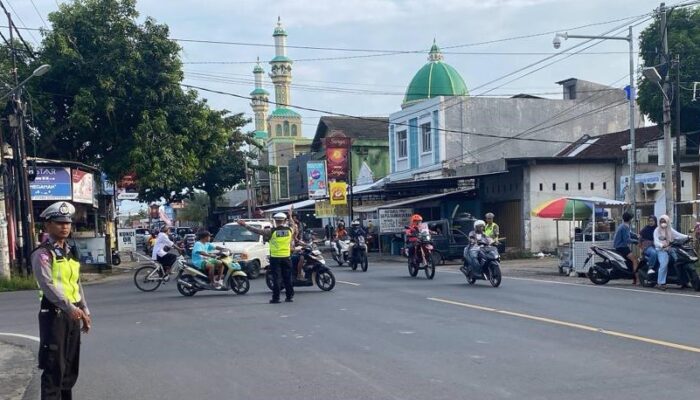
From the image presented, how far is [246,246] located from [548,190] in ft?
53.4

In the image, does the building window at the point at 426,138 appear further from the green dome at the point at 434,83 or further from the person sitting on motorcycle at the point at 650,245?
the person sitting on motorcycle at the point at 650,245

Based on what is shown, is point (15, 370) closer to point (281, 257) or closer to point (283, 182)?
point (281, 257)

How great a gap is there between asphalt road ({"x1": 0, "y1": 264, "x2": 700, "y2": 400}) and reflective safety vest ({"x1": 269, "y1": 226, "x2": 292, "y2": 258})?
0.99 metres

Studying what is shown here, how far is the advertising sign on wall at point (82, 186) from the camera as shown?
28.6 meters

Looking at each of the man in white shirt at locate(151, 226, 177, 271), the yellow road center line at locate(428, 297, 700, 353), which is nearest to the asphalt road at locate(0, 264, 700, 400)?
the yellow road center line at locate(428, 297, 700, 353)

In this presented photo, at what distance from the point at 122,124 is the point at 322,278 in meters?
14.1

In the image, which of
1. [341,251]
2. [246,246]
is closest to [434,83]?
[341,251]

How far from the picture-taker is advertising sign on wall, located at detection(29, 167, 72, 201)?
90.0 ft

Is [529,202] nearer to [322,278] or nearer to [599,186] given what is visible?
[599,186]

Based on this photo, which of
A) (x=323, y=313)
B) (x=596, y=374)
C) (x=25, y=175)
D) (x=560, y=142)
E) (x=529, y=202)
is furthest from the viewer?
(x=560, y=142)

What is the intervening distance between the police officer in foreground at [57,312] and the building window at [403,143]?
143ft

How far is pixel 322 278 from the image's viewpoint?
56.9 feet

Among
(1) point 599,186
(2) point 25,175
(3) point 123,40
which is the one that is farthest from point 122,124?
(1) point 599,186

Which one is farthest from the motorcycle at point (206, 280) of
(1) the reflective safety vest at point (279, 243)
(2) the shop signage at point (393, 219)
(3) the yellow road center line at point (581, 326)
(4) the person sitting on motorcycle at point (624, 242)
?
(2) the shop signage at point (393, 219)
